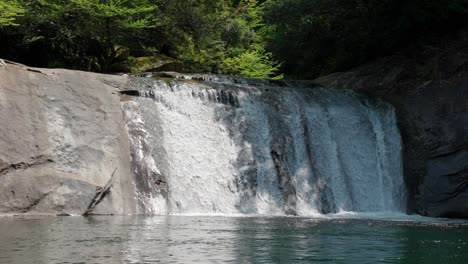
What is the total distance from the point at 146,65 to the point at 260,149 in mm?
7404

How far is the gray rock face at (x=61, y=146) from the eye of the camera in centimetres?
1622

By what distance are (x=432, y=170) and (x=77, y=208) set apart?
36.8 ft

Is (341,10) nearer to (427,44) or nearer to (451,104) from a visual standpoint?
(427,44)

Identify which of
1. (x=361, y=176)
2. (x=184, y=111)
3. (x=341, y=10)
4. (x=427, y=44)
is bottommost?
(x=361, y=176)

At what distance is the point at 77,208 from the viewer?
16.5 metres

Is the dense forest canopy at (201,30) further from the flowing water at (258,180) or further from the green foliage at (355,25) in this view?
the flowing water at (258,180)

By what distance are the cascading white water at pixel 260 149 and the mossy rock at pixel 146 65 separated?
449 cm

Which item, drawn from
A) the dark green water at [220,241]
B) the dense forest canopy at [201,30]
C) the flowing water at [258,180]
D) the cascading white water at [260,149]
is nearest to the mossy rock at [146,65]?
the dense forest canopy at [201,30]

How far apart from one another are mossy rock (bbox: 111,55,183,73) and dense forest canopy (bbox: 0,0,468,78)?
0.73ft

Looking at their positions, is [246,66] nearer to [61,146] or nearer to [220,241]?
[61,146]

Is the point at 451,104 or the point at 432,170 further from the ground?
the point at 451,104

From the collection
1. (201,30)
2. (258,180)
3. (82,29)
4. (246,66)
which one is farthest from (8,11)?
(246,66)

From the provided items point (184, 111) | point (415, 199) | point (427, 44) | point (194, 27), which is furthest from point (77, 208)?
point (427, 44)

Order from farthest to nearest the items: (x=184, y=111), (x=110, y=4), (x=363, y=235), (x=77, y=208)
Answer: (x=110, y=4) < (x=184, y=111) < (x=77, y=208) < (x=363, y=235)
